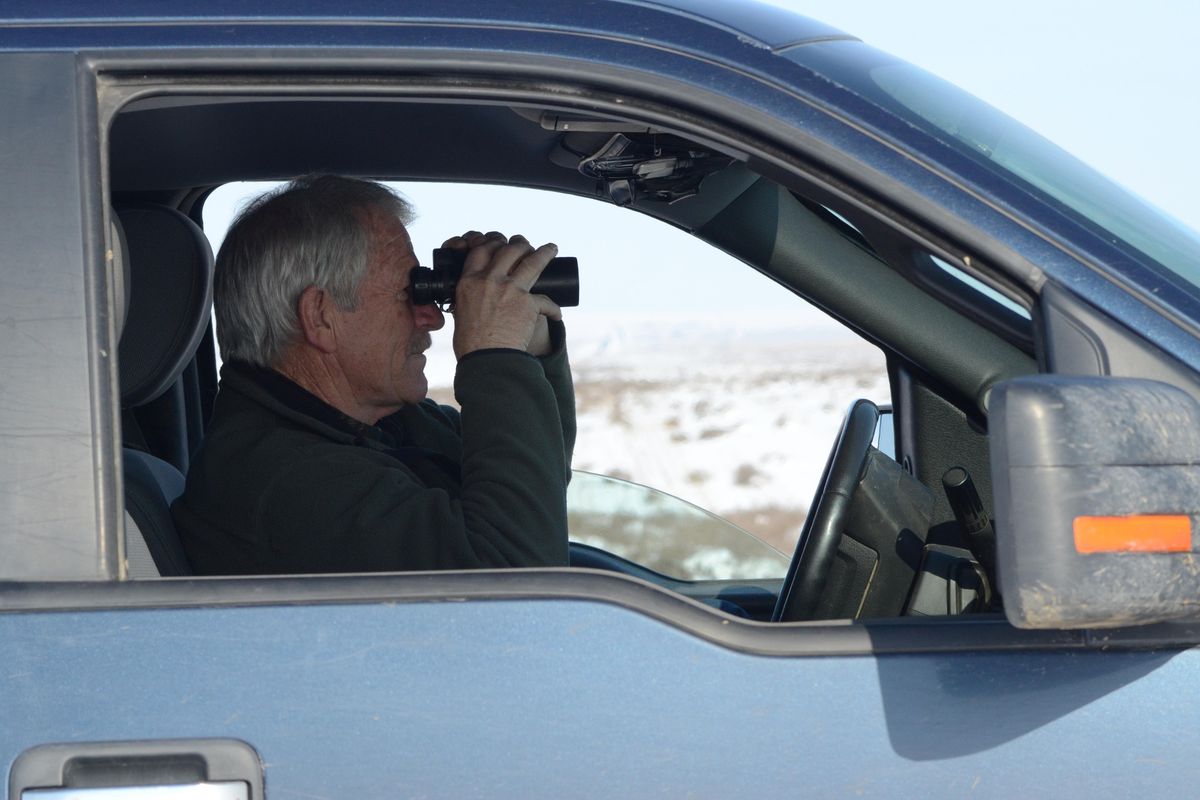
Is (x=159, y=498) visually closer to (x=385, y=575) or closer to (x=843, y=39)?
(x=385, y=575)

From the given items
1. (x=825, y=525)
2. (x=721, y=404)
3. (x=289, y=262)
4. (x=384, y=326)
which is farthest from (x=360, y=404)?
(x=721, y=404)

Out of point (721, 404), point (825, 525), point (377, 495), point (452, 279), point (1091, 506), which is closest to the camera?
point (1091, 506)

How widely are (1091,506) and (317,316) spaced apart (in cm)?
154

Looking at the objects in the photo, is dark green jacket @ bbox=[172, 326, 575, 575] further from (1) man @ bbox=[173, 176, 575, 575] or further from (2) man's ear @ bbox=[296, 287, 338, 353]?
(2) man's ear @ bbox=[296, 287, 338, 353]

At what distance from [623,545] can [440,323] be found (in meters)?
1.04

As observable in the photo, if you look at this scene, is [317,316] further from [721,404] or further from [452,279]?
[721,404]

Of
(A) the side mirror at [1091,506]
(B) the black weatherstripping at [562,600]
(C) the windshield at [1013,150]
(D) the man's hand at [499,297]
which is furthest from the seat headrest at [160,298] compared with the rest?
(A) the side mirror at [1091,506]

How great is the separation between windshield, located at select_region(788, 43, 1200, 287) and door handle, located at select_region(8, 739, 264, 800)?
0.91 metres

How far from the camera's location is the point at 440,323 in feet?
8.55

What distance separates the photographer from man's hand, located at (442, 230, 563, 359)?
7.10ft

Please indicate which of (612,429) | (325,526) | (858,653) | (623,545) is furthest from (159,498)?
(612,429)

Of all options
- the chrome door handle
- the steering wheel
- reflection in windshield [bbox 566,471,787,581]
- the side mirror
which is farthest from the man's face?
the side mirror

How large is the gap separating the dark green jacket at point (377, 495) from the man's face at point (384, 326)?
224mm

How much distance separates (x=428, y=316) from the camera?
2568mm
